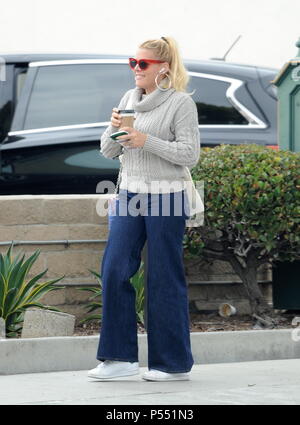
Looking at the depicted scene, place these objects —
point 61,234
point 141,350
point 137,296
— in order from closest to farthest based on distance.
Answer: point 141,350, point 137,296, point 61,234

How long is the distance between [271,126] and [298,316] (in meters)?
1.65

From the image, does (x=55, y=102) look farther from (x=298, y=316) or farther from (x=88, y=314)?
(x=298, y=316)

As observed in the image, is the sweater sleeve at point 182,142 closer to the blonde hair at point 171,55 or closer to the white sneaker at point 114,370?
the blonde hair at point 171,55

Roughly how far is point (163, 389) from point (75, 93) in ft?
13.1

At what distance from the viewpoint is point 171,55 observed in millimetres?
6566

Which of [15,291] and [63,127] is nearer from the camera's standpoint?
[15,291]

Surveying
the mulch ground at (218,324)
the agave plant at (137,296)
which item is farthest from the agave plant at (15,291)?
the agave plant at (137,296)

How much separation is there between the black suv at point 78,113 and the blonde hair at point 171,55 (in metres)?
3.02

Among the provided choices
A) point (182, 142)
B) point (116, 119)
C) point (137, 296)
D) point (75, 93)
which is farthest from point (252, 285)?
point (116, 119)

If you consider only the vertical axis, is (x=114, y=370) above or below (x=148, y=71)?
below

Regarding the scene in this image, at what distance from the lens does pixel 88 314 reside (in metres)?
8.68

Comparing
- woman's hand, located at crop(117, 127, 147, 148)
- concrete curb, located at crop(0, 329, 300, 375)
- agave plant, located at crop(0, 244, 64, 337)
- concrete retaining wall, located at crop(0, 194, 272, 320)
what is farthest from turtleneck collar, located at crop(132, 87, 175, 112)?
concrete retaining wall, located at crop(0, 194, 272, 320)

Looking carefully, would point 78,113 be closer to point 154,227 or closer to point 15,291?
point 15,291
